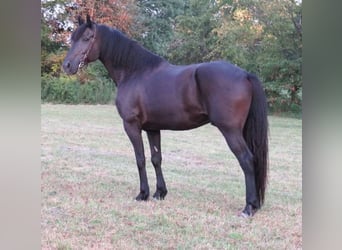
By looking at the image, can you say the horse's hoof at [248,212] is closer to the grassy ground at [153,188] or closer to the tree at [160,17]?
the grassy ground at [153,188]

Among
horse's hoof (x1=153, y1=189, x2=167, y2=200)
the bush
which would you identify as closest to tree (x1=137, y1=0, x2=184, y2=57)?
the bush

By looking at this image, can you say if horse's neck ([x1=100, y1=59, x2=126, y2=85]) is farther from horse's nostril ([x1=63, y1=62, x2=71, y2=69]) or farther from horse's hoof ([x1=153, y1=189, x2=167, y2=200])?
horse's hoof ([x1=153, y1=189, x2=167, y2=200])

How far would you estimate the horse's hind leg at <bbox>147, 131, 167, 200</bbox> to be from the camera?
1896 mm

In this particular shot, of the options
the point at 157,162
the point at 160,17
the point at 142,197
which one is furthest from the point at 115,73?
the point at 142,197

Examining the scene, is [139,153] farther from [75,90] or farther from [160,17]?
[160,17]

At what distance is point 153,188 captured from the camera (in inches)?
75.7

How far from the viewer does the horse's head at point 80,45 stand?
74.0 inches

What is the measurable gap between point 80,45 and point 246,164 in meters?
0.89

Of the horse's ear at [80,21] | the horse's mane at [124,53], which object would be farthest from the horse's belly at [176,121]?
the horse's ear at [80,21]

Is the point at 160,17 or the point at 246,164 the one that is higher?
the point at 160,17
